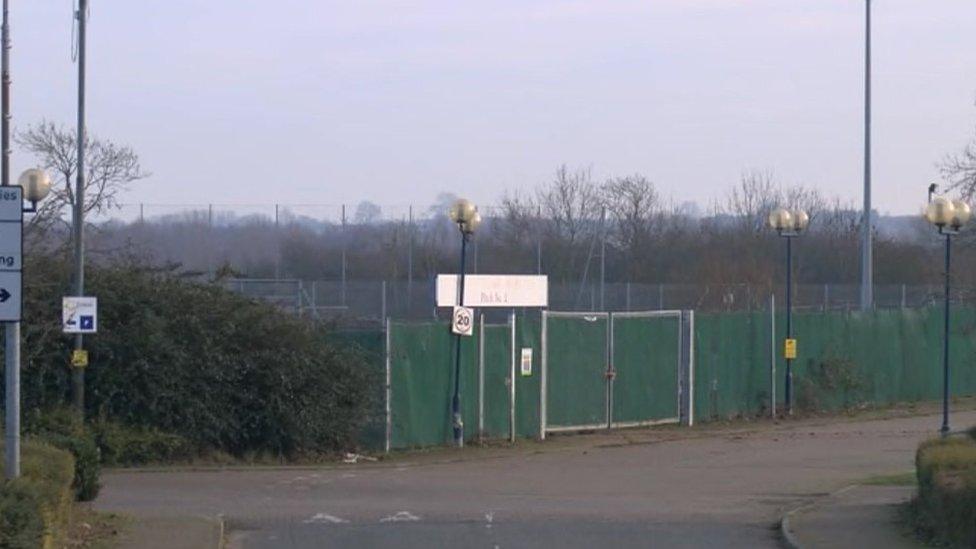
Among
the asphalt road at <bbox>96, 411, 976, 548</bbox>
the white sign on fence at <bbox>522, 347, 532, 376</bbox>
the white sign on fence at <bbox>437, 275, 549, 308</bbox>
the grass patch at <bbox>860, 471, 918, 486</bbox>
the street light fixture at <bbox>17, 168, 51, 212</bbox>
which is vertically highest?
the street light fixture at <bbox>17, 168, 51, 212</bbox>

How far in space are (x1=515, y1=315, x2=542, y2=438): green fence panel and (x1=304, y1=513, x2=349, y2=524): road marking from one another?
10820 millimetres

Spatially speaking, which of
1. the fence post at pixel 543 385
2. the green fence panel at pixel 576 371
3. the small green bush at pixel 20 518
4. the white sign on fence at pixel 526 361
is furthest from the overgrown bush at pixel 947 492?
the green fence panel at pixel 576 371

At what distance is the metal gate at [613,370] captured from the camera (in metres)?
30.6

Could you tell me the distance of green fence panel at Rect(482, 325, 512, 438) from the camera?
29.1 meters

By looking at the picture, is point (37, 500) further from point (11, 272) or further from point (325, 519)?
point (325, 519)

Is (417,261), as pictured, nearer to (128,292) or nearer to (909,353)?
(909,353)

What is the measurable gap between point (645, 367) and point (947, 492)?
17365mm

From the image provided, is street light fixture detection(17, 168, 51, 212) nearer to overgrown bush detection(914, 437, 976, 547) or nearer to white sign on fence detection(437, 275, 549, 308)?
white sign on fence detection(437, 275, 549, 308)

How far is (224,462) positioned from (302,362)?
6.61 feet

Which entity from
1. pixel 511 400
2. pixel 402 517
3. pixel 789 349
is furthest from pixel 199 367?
pixel 789 349

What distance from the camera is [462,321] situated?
91.4 feet

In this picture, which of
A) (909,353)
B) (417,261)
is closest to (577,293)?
(417,261)

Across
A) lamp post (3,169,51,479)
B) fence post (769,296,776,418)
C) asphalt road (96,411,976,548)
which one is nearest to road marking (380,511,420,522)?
asphalt road (96,411,976,548)

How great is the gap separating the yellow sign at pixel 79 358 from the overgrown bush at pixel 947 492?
40.9 ft
